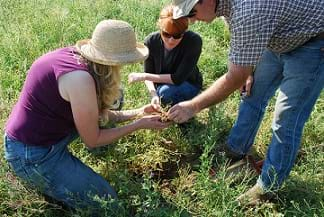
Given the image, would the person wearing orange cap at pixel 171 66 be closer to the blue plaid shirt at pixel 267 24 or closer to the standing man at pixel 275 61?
the standing man at pixel 275 61

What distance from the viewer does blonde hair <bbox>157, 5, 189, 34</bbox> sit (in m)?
3.62

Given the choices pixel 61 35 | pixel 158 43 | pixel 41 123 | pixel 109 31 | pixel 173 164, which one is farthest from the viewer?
pixel 61 35

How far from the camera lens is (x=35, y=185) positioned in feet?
9.97

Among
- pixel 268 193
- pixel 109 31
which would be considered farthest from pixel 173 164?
pixel 109 31

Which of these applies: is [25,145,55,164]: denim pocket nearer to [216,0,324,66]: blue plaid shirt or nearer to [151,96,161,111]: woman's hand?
[151,96,161,111]: woman's hand

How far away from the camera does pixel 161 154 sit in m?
3.69

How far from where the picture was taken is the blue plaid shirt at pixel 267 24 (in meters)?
2.47

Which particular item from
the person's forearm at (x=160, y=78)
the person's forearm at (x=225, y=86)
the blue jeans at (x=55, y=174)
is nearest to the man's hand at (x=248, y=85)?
the person's forearm at (x=225, y=86)

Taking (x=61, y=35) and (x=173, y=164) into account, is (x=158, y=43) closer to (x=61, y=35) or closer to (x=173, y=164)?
(x=173, y=164)

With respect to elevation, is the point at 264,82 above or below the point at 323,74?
below

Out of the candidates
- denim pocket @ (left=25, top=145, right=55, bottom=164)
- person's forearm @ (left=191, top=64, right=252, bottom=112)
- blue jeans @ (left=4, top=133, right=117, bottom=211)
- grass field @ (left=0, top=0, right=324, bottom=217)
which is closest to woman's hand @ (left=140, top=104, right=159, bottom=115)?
grass field @ (left=0, top=0, right=324, bottom=217)

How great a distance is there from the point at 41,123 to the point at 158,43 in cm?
145

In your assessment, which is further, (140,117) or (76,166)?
(140,117)

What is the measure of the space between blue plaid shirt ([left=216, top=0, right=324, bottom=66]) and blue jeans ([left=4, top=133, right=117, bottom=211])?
125 cm
